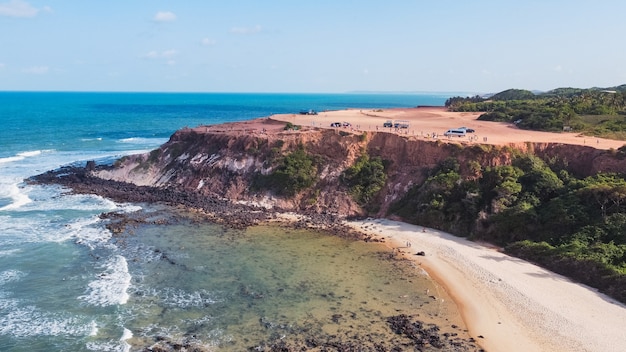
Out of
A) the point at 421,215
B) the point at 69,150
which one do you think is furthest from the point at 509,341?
the point at 69,150

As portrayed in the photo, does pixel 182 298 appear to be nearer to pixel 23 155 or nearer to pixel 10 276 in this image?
pixel 10 276

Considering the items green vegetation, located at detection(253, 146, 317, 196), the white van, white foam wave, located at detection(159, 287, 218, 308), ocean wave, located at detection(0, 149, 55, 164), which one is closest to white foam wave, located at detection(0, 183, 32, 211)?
ocean wave, located at detection(0, 149, 55, 164)

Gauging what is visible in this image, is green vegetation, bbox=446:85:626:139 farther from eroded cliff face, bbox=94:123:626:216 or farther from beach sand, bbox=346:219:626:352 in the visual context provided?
beach sand, bbox=346:219:626:352

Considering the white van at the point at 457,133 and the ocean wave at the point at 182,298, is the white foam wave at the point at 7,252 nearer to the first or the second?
the ocean wave at the point at 182,298

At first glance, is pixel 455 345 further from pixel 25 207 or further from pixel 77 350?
pixel 25 207

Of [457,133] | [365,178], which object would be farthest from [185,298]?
[457,133]

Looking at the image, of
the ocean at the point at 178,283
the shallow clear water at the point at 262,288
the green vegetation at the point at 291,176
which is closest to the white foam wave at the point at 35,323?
the ocean at the point at 178,283
